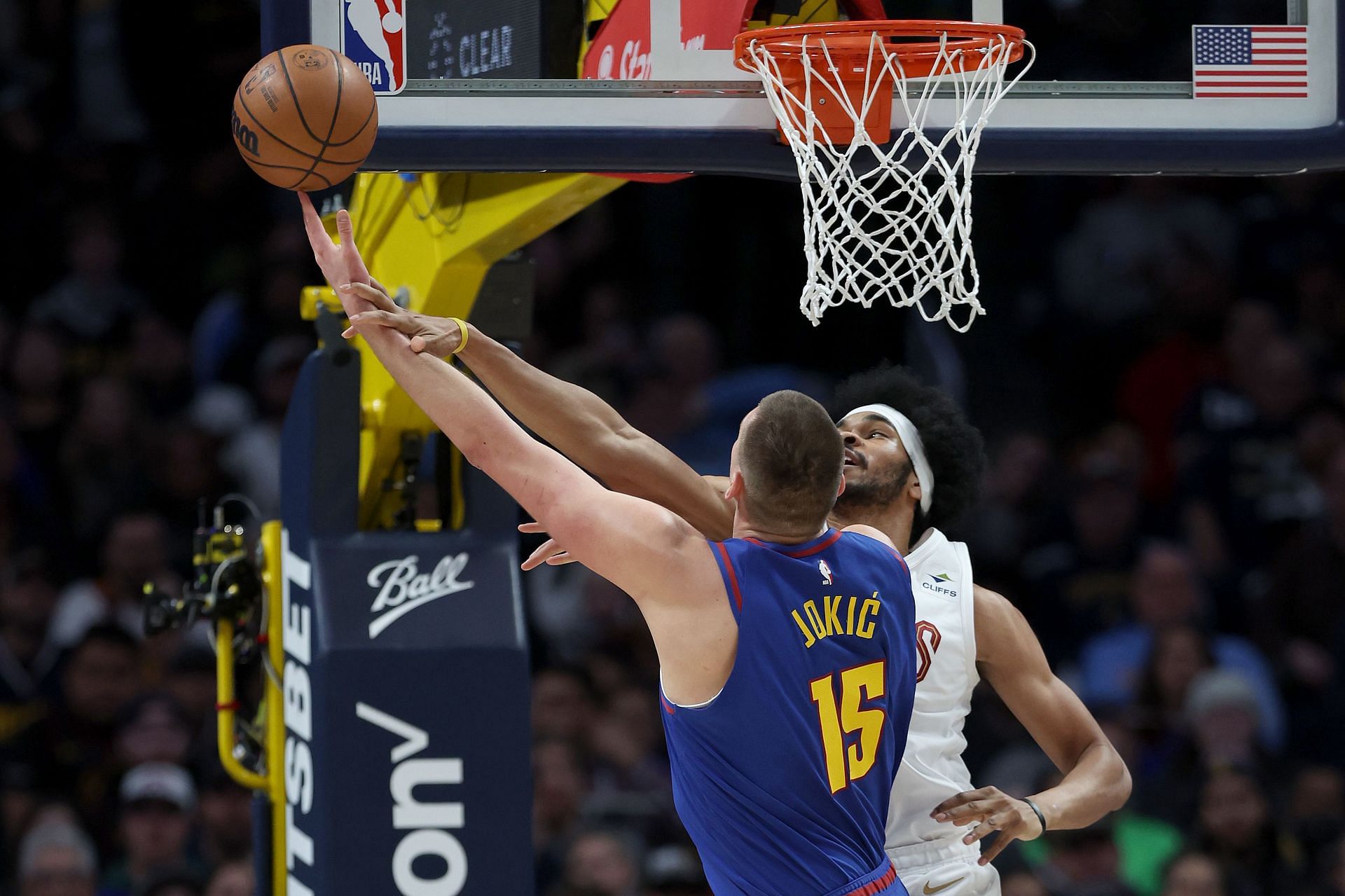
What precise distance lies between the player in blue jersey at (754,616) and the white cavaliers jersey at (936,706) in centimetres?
65

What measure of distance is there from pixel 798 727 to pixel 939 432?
1.60 metres

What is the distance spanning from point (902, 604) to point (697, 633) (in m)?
0.51

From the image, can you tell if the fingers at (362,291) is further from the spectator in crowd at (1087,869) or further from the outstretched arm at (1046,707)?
the spectator in crowd at (1087,869)

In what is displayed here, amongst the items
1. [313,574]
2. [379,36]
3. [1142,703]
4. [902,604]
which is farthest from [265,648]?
[1142,703]

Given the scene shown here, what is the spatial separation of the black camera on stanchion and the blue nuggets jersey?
7.77 ft

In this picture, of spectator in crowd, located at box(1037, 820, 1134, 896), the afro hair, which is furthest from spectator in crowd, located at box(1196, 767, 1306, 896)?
the afro hair

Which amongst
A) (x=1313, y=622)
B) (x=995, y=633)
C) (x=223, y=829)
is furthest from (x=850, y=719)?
(x=1313, y=622)

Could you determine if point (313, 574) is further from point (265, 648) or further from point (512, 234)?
point (512, 234)

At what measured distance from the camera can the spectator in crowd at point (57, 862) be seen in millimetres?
7320

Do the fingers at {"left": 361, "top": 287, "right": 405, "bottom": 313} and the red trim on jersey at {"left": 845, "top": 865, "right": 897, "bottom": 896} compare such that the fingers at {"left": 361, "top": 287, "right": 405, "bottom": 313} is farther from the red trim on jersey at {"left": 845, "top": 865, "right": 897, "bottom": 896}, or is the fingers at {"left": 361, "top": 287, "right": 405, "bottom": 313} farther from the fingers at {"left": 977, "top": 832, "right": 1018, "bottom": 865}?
the fingers at {"left": 977, "top": 832, "right": 1018, "bottom": 865}

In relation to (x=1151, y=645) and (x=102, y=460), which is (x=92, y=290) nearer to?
(x=102, y=460)

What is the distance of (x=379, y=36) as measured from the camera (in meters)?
4.26

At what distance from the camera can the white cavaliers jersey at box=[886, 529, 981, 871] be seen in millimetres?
4410

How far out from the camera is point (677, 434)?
9164 mm
